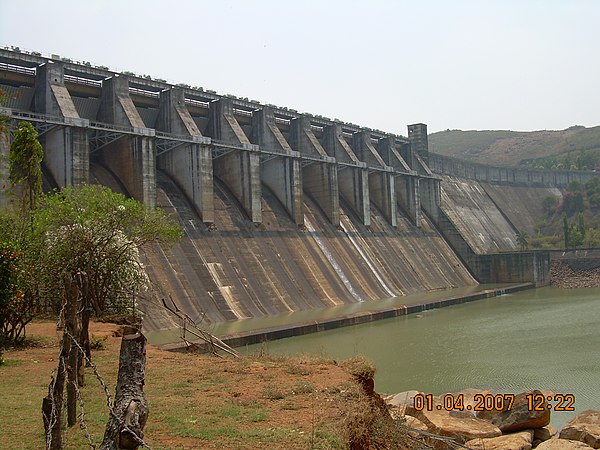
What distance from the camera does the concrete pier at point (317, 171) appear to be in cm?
3519

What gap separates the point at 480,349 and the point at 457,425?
881cm

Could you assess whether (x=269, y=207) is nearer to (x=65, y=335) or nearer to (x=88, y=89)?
(x=88, y=89)

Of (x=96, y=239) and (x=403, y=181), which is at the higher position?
(x=403, y=181)

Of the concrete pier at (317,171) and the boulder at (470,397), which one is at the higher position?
the concrete pier at (317,171)

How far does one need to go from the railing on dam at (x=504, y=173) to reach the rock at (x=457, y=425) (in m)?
46.7

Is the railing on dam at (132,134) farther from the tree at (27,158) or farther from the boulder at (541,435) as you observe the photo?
the boulder at (541,435)

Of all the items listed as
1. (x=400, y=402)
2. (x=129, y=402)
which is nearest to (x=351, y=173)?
(x=400, y=402)

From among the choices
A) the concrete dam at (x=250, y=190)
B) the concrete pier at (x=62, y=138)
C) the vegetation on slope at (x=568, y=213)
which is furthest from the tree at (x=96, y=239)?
the vegetation on slope at (x=568, y=213)

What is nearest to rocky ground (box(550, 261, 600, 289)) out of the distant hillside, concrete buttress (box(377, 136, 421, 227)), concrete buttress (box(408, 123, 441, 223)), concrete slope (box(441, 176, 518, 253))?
concrete slope (box(441, 176, 518, 253))

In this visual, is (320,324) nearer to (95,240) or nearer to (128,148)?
(95,240)

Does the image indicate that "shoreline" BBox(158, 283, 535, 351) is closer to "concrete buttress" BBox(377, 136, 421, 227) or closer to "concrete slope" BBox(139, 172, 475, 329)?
"concrete slope" BBox(139, 172, 475, 329)

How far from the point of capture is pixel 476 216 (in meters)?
54.0

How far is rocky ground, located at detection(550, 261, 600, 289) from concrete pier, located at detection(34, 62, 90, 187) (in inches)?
1292

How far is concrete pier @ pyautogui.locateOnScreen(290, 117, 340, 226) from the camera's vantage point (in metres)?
35.2
